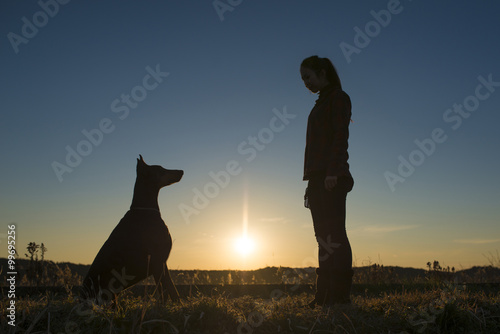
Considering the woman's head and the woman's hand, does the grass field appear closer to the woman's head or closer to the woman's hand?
the woman's hand

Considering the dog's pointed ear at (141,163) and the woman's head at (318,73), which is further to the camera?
the dog's pointed ear at (141,163)

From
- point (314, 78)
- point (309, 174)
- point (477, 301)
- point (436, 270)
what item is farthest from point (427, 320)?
point (436, 270)

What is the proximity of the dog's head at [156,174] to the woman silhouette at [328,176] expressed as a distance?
1704mm

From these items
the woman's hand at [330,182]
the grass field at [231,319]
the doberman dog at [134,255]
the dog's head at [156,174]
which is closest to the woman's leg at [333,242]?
the woman's hand at [330,182]

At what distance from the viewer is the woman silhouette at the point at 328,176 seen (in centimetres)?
399

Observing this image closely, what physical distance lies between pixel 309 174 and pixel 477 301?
1921 millimetres

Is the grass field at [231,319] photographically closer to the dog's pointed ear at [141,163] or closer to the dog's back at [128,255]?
the dog's back at [128,255]

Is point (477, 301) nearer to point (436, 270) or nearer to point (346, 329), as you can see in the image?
point (346, 329)

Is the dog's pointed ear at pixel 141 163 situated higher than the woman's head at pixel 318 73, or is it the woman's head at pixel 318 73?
the woman's head at pixel 318 73

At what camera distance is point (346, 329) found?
2.81 m

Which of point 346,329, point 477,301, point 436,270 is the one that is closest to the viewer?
point 346,329

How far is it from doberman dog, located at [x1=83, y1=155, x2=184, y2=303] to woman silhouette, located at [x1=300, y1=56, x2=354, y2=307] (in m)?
1.53

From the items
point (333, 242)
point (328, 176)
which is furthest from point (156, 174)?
point (333, 242)

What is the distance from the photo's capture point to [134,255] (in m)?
3.97
